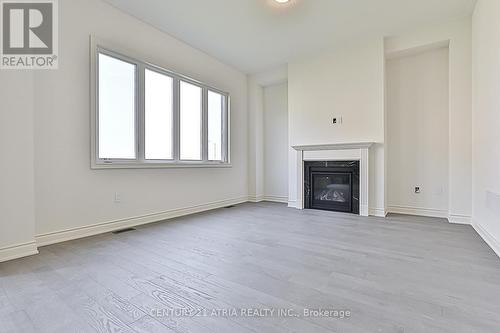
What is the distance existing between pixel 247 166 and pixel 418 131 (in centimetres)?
333

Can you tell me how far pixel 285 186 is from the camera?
5301 mm

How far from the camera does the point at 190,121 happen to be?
412 cm

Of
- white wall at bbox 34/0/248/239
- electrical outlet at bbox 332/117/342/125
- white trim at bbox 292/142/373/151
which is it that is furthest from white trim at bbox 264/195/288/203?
white wall at bbox 34/0/248/239

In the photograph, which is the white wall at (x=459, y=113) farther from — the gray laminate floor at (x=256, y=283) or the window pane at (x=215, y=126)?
the window pane at (x=215, y=126)

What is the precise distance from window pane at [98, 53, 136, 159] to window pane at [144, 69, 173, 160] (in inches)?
8.9

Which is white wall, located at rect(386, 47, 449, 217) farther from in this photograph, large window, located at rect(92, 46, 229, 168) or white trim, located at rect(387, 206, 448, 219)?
large window, located at rect(92, 46, 229, 168)

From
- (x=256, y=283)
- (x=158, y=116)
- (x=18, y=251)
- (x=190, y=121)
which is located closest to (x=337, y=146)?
(x=190, y=121)

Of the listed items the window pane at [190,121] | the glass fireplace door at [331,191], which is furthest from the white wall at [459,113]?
the window pane at [190,121]

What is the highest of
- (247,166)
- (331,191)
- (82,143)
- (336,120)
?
(336,120)

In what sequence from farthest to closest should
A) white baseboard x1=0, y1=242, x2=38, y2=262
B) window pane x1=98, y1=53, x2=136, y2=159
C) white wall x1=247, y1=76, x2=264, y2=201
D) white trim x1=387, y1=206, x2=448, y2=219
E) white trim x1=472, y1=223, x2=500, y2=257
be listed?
white wall x1=247, y1=76, x2=264, y2=201
white trim x1=387, y1=206, x2=448, y2=219
window pane x1=98, y1=53, x2=136, y2=159
white trim x1=472, y1=223, x2=500, y2=257
white baseboard x1=0, y1=242, x2=38, y2=262

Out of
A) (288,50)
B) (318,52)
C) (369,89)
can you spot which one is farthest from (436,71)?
(288,50)

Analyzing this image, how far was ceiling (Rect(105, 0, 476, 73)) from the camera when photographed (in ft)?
9.87

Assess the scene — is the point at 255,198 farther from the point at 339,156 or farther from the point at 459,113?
the point at 459,113

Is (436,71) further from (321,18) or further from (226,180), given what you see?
(226,180)
